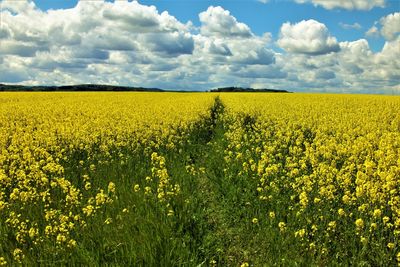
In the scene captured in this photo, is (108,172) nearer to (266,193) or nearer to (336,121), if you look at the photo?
(266,193)

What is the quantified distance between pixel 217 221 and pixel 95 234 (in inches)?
92.9

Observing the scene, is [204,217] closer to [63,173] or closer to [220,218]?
[220,218]

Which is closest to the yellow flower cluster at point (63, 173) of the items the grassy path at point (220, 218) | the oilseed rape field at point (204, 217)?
the oilseed rape field at point (204, 217)

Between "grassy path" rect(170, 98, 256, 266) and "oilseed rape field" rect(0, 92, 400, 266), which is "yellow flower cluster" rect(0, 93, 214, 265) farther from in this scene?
"grassy path" rect(170, 98, 256, 266)

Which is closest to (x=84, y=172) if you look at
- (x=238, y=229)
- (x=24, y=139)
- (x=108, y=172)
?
(x=108, y=172)

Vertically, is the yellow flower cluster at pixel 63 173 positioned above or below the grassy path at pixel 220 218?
above

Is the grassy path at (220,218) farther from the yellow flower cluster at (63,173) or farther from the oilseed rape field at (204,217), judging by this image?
the yellow flower cluster at (63,173)

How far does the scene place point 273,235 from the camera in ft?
19.7

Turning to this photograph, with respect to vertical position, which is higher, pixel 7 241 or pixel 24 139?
pixel 24 139

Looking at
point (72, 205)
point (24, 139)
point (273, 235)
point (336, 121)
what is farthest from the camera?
point (336, 121)

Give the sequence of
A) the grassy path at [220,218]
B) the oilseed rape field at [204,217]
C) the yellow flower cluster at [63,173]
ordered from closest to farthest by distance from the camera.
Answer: the oilseed rape field at [204,217]
the grassy path at [220,218]
the yellow flower cluster at [63,173]

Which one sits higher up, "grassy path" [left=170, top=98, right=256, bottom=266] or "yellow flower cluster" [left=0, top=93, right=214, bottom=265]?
"yellow flower cluster" [left=0, top=93, right=214, bottom=265]

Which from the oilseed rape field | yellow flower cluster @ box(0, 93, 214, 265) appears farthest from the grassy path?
yellow flower cluster @ box(0, 93, 214, 265)

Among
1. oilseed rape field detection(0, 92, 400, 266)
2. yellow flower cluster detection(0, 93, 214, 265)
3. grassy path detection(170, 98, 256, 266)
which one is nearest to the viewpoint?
oilseed rape field detection(0, 92, 400, 266)
